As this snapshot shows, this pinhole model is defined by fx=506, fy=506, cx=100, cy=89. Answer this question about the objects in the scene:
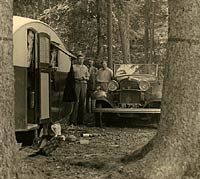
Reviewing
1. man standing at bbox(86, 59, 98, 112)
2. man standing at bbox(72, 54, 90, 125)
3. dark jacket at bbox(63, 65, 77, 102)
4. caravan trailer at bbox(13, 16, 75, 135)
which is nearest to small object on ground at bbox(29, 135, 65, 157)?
caravan trailer at bbox(13, 16, 75, 135)

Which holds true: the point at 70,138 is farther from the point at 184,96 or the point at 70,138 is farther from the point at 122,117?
the point at 184,96

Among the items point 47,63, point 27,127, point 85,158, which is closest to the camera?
point 85,158

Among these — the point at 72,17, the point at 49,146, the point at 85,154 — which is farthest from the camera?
the point at 72,17

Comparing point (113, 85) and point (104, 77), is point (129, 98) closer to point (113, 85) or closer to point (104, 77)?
point (113, 85)

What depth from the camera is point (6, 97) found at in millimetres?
5211

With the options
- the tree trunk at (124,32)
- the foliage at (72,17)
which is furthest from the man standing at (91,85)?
the tree trunk at (124,32)

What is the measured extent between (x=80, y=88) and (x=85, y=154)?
6.11 metres

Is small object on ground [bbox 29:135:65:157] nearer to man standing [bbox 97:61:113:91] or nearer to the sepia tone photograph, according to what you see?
the sepia tone photograph

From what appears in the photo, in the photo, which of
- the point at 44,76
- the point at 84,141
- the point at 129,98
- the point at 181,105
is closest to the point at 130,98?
the point at 129,98

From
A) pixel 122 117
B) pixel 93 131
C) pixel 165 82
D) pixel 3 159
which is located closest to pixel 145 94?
pixel 122 117

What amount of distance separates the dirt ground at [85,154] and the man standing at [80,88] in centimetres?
96

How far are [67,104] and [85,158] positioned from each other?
220 inches

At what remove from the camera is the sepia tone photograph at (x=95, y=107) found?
259 inches

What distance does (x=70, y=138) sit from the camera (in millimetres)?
11992
